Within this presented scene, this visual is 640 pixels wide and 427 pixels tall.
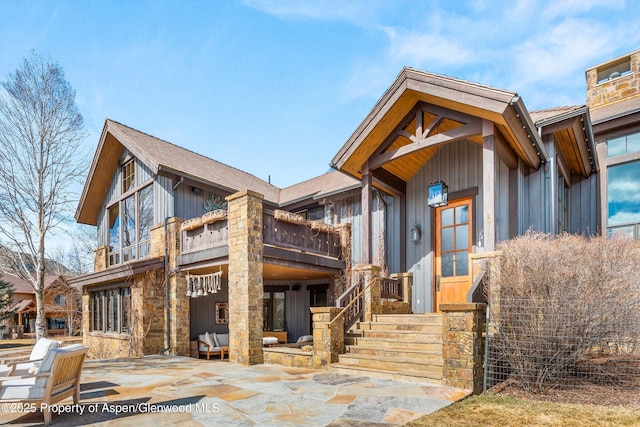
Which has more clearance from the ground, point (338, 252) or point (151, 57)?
point (151, 57)

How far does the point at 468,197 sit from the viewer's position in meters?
9.56

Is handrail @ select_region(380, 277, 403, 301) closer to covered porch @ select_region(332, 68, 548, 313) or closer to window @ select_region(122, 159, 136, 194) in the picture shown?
covered porch @ select_region(332, 68, 548, 313)

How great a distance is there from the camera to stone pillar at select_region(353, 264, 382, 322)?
8859mm

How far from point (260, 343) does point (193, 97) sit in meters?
10.3

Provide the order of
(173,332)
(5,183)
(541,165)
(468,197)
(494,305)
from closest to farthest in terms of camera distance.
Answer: (494,305)
(541,165)
(468,197)
(173,332)
(5,183)

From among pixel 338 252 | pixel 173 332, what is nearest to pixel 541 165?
pixel 338 252

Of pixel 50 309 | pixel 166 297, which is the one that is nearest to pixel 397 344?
pixel 166 297

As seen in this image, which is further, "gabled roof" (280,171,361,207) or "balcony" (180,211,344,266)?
"gabled roof" (280,171,361,207)

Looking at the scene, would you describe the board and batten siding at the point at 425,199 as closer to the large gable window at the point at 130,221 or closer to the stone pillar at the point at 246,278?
the stone pillar at the point at 246,278

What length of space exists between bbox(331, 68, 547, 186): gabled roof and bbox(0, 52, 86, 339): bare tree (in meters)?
12.3

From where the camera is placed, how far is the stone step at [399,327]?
300 inches

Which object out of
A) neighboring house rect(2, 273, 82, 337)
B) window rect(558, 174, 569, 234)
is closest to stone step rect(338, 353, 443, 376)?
window rect(558, 174, 569, 234)

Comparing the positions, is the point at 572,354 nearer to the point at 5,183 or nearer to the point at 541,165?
the point at 541,165

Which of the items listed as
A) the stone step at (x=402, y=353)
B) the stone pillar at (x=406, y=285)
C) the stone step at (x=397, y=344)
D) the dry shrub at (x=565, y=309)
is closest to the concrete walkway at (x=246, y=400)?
the stone step at (x=402, y=353)
